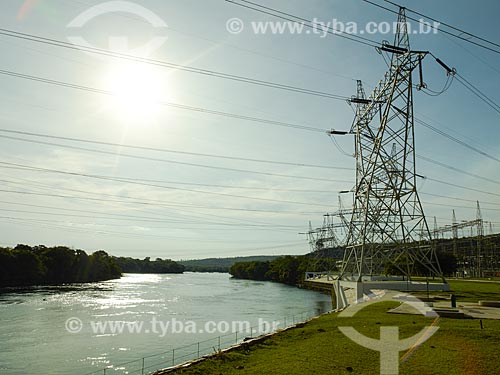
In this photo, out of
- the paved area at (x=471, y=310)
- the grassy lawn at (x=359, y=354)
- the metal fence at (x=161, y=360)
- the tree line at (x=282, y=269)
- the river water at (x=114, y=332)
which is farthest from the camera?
the tree line at (x=282, y=269)

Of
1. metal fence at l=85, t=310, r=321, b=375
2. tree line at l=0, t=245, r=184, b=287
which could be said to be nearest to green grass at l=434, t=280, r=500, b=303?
metal fence at l=85, t=310, r=321, b=375

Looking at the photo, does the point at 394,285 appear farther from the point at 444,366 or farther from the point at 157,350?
the point at 444,366

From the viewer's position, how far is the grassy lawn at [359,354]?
15.4m

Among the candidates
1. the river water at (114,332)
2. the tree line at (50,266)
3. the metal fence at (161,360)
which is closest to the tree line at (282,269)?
the tree line at (50,266)

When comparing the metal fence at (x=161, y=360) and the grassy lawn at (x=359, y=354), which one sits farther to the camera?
the metal fence at (x=161, y=360)

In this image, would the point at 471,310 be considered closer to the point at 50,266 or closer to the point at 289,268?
the point at 50,266

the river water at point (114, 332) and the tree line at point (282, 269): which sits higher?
the tree line at point (282, 269)

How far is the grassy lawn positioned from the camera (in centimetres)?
1542

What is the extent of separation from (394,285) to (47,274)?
92.2m

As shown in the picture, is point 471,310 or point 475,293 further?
point 475,293

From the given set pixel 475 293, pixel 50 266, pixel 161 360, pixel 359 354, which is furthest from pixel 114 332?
pixel 50 266

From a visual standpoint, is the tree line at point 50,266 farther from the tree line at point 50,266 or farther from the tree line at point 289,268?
the tree line at point 289,268

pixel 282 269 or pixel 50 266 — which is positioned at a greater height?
pixel 50 266

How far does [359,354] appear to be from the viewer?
17.6 meters
